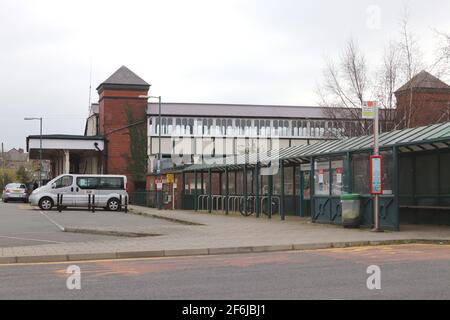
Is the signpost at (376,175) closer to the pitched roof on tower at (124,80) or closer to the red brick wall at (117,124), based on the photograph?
the red brick wall at (117,124)

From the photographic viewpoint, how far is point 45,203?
117 feet

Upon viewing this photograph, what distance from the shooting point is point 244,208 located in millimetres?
28594

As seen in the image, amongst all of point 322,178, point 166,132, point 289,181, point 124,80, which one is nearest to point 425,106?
point 289,181

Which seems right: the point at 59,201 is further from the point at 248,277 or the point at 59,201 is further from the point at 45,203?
the point at 248,277

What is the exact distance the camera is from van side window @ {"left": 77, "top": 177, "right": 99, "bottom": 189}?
3647 centimetres

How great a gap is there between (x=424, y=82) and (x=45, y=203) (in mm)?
25096

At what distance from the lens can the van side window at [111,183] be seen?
3707cm

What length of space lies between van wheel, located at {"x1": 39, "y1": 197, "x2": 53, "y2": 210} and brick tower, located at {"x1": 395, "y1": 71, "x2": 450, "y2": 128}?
23.6 metres

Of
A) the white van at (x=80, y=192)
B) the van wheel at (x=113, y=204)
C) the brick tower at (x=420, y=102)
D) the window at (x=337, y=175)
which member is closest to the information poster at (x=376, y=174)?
the window at (x=337, y=175)

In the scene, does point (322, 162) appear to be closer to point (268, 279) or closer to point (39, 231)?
point (39, 231)


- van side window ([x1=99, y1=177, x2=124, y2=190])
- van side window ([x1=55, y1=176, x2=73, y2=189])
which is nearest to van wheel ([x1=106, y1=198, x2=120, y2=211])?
van side window ([x1=99, y1=177, x2=124, y2=190])
